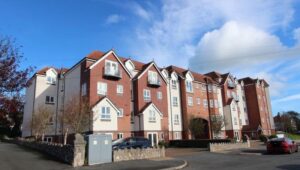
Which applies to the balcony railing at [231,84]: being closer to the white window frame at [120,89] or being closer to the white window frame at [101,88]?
the white window frame at [120,89]

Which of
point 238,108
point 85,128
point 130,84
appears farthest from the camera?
point 238,108

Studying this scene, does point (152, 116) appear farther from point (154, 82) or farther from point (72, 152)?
point (72, 152)

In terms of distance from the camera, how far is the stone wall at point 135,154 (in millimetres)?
19203

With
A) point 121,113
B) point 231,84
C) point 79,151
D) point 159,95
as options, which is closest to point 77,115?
point 121,113

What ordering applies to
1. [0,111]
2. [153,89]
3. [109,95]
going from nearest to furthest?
[0,111], [109,95], [153,89]

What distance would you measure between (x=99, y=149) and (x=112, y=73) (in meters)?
18.8

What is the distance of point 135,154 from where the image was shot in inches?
806

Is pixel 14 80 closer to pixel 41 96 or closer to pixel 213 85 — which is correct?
pixel 41 96

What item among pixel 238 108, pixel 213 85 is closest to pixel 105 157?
pixel 213 85

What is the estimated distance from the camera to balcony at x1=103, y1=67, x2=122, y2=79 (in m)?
35.1

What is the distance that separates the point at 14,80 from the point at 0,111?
1236 millimetres

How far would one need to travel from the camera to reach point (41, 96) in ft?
128

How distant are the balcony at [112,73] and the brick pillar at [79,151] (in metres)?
18.3

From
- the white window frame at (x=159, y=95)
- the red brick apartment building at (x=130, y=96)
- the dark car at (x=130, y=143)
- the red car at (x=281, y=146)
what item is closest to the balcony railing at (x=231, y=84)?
the red brick apartment building at (x=130, y=96)
